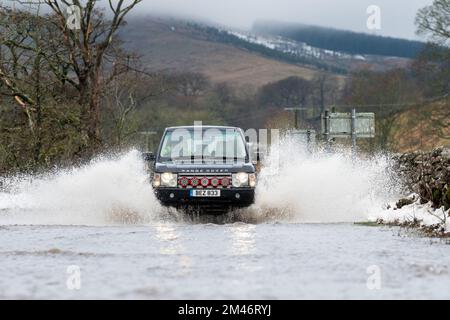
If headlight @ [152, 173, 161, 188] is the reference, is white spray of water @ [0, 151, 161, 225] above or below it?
below

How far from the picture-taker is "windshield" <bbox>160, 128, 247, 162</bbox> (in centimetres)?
1712

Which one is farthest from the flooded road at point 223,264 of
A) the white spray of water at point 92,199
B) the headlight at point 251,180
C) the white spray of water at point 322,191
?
the white spray of water at point 322,191

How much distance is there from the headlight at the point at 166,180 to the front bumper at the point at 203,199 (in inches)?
3.7

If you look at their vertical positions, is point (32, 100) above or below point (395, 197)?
above

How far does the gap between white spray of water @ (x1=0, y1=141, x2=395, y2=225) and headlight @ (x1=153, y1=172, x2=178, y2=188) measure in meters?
0.49

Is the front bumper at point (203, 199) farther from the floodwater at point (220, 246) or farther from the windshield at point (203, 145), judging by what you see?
the windshield at point (203, 145)

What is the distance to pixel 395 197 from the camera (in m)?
21.0

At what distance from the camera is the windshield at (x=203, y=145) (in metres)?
17.1

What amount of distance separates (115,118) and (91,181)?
30342 mm

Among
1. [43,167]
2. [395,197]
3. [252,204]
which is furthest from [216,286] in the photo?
[43,167]

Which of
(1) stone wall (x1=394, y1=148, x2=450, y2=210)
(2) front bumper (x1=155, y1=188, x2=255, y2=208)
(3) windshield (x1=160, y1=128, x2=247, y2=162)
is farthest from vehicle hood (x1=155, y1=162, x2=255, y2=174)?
(1) stone wall (x1=394, y1=148, x2=450, y2=210)

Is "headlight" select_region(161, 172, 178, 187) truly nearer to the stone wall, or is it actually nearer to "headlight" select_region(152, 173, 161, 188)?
"headlight" select_region(152, 173, 161, 188)
